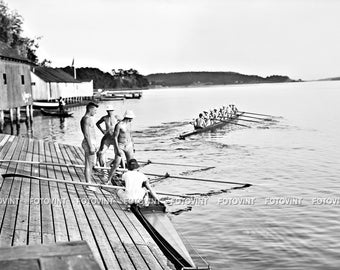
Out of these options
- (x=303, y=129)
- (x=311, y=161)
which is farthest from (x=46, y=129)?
(x=311, y=161)

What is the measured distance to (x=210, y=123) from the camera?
39.4m

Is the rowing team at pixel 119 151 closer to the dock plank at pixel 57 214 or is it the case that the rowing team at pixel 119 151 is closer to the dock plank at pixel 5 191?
the dock plank at pixel 57 214

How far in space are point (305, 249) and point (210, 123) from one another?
28.2 metres

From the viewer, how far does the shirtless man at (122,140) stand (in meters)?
12.0

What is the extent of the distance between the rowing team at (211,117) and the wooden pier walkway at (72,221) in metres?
24.0

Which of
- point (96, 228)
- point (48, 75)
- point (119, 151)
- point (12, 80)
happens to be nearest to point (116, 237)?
point (96, 228)

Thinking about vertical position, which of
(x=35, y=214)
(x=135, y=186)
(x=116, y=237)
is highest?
(x=135, y=186)

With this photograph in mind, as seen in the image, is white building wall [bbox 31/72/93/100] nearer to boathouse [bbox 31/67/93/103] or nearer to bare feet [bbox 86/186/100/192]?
boathouse [bbox 31/67/93/103]

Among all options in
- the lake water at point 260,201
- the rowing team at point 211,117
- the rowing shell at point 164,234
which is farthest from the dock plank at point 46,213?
the rowing team at point 211,117

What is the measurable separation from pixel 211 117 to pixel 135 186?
105 ft

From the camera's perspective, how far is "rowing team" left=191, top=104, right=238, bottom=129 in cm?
3683

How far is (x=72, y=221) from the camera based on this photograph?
845cm

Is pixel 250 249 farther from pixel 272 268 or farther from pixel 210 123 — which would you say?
pixel 210 123

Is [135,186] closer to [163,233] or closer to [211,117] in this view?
[163,233]
